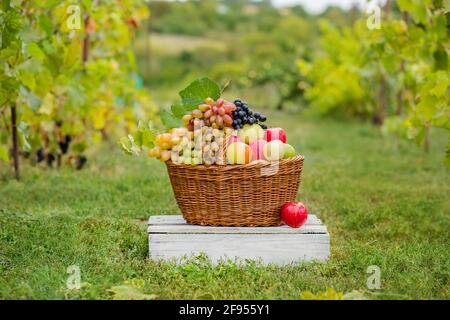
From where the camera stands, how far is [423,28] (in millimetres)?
5840

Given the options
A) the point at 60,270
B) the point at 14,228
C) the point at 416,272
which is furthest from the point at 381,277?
the point at 14,228

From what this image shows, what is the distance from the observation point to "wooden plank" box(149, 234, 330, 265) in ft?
12.8

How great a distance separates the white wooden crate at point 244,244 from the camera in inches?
154

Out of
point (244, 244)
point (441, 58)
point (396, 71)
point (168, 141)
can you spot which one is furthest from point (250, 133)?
point (396, 71)

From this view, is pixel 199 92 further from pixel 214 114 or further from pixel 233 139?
pixel 233 139

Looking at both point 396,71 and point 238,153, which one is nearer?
point 238,153

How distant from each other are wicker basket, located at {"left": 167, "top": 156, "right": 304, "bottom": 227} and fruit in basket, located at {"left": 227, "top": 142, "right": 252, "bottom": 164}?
4cm

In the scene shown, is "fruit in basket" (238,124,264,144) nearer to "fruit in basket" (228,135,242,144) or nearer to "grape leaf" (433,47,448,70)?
"fruit in basket" (228,135,242,144)

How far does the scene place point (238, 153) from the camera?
387cm

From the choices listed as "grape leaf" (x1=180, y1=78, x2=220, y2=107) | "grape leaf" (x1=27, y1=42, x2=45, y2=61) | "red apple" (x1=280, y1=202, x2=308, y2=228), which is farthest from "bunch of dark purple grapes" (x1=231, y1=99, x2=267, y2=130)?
"grape leaf" (x1=27, y1=42, x2=45, y2=61)

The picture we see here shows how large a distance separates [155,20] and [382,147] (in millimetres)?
17059

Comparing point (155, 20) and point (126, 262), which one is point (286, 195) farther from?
point (155, 20)

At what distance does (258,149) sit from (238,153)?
0.44 ft

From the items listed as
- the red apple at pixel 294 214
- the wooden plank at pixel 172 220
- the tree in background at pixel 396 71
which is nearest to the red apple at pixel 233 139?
the red apple at pixel 294 214
